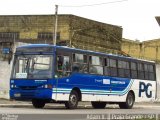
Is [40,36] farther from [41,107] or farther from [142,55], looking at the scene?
[41,107]

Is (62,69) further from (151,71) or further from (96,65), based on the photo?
(151,71)

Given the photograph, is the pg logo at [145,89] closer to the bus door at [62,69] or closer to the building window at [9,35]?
the bus door at [62,69]

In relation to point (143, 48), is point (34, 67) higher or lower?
lower

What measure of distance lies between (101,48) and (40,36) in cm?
674

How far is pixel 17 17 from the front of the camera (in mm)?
58656

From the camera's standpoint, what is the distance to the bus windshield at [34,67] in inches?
944

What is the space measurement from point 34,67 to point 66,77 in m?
1.58

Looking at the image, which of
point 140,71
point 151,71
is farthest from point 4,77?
point 151,71

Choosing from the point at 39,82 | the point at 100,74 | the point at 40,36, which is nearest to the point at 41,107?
the point at 39,82

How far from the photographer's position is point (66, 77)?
971 inches

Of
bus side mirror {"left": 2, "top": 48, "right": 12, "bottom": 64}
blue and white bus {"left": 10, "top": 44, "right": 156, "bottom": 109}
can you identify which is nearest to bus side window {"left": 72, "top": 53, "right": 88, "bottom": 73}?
blue and white bus {"left": 10, "top": 44, "right": 156, "bottom": 109}

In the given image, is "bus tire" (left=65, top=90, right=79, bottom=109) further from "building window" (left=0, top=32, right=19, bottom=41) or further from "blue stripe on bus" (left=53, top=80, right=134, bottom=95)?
"building window" (left=0, top=32, right=19, bottom=41)

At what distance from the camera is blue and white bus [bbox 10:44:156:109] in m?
24.0

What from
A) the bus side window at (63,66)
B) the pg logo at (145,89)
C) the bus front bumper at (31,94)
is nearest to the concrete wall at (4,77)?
the pg logo at (145,89)
